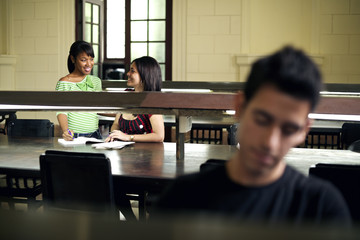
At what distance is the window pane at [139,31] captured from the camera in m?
8.72

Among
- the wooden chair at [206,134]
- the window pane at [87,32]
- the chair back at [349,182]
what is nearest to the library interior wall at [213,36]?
the window pane at [87,32]

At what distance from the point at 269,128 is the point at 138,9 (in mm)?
8020

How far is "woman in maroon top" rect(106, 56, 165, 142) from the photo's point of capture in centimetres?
380

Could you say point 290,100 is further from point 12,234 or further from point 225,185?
point 12,234

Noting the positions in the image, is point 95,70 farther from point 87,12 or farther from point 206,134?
point 206,134

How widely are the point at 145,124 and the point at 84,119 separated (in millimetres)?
599

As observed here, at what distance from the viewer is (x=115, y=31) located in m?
13.0

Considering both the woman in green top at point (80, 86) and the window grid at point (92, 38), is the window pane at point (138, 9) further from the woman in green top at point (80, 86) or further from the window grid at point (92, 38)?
the woman in green top at point (80, 86)

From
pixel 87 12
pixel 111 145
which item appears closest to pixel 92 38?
pixel 87 12

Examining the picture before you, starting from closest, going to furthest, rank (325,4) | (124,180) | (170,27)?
1. (124,180)
2. (325,4)
3. (170,27)

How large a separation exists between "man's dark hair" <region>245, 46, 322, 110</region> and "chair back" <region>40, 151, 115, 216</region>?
1.68m

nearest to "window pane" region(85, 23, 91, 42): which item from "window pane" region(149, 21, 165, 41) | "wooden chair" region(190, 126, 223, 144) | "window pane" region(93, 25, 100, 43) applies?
"window pane" region(93, 25, 100, 43)

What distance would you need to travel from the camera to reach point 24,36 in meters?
9.16

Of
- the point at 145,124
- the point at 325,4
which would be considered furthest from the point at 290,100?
the point at 325,4
